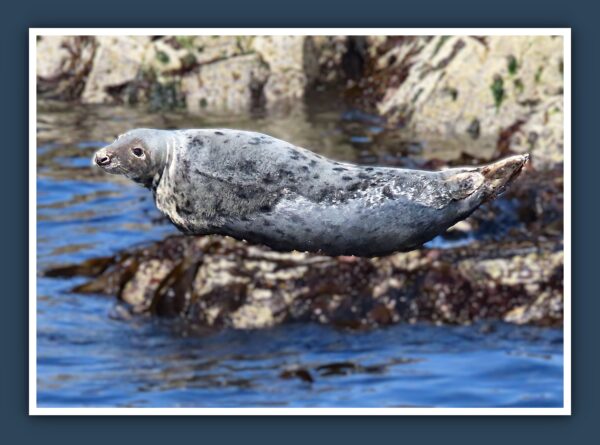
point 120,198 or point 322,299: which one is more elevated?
point 120,198

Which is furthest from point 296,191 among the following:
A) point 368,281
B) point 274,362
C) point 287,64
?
point 287,64

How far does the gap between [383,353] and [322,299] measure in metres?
2.00

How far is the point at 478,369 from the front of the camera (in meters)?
30.2

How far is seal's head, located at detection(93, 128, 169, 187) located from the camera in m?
8.12

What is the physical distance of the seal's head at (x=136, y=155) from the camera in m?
8.12

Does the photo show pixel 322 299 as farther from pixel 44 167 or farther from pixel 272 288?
pixel 44 167

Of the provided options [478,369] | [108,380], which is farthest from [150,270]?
[478,369]

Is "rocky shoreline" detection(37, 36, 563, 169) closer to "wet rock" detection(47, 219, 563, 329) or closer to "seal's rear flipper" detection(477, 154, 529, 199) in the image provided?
"wet rock" detection(47, 219, 563, 329)

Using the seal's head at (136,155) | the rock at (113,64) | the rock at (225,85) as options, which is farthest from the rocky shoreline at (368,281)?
the seal's head at (136,155)

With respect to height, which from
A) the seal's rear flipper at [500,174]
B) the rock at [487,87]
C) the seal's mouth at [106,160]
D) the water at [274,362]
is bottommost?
the water at [274,362]

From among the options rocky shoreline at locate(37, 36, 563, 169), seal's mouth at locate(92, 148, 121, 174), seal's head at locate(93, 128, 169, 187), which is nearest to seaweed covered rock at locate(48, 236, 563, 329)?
rocky shoreline at locate(37, 36, 563, 169)

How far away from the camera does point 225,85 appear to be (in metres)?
36.4

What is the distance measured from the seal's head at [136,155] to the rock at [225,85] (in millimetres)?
27653

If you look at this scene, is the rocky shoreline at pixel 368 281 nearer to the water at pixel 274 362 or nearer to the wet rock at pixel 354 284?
the wet rock at pixel 354 284
